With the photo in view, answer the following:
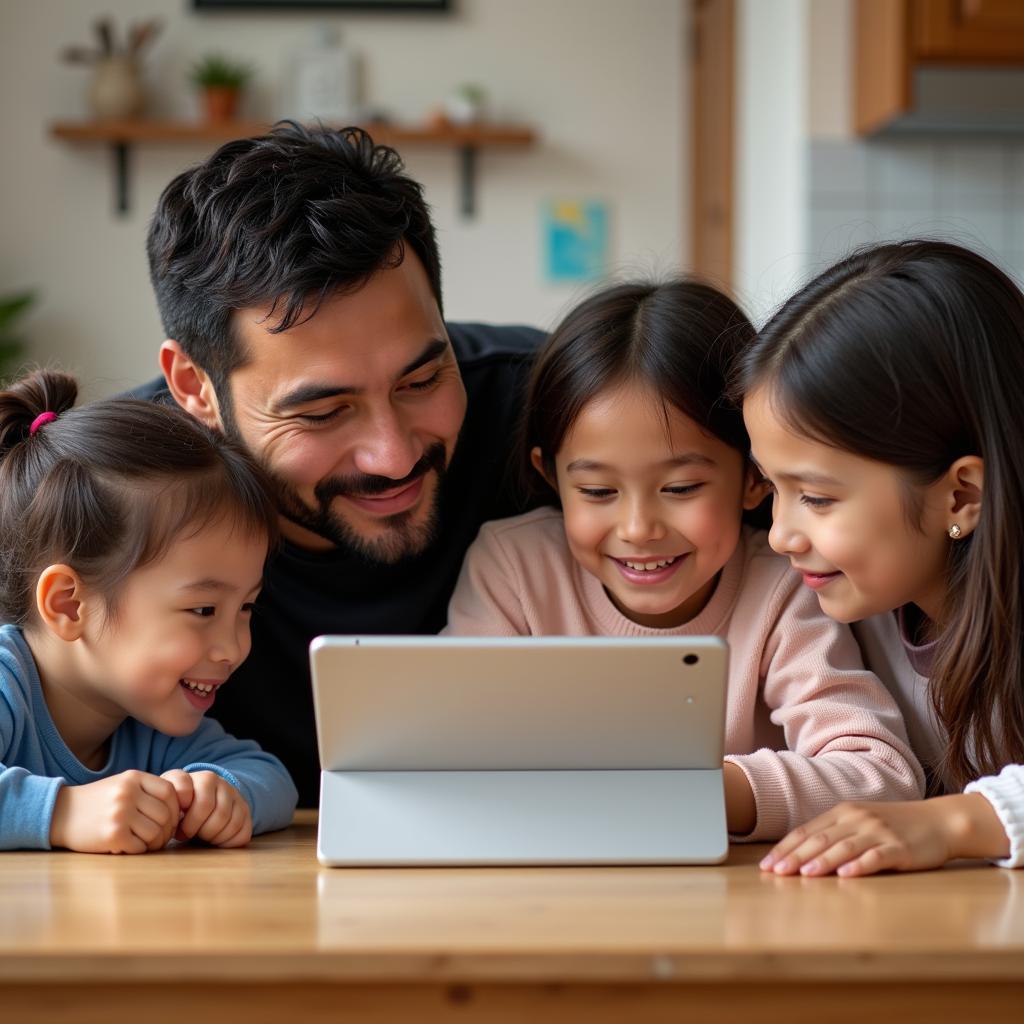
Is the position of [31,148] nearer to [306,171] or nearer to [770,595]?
[306,171]

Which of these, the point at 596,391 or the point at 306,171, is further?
the point at 306,171

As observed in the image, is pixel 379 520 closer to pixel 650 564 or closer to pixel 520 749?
pixel 650 564

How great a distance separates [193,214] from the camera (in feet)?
5.36

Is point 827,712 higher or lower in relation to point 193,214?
lower

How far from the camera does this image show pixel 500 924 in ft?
3.04

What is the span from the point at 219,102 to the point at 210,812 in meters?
3.83

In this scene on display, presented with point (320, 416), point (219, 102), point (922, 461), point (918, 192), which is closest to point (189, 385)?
point (320, 416)

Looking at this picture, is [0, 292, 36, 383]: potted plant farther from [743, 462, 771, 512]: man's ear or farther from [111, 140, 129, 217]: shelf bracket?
[743, 462, 771, 512]: man's ear

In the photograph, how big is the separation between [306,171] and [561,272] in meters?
3.26

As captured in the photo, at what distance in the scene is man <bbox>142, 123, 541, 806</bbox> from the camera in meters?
1.56

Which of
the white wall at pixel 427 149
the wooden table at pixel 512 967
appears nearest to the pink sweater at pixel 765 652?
the wooden table at pixel 512 967

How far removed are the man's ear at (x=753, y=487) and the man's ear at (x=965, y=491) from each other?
0.85ft

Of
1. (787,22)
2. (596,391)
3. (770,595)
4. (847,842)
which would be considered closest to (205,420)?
(596,391)

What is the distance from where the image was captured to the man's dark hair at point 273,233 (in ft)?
5.09
